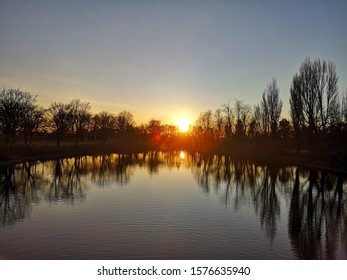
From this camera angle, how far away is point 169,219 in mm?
16234

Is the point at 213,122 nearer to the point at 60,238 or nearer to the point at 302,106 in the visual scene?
the point at 302,106

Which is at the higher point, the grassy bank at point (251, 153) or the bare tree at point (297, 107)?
the bare tree at point (297, 107)

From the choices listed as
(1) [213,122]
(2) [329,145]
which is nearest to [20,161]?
(2) [329,145]

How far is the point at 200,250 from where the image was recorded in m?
11.9

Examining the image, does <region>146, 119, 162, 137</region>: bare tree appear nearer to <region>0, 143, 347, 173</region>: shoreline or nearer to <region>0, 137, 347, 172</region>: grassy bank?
<region>0, 137, 347, 172</region>: grassy bank

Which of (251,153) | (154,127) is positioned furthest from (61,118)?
(154,127)

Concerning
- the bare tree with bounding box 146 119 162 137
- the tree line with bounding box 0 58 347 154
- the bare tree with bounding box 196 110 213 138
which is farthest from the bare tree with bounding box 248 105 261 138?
the bare tree with bounding box 146 119 162 137

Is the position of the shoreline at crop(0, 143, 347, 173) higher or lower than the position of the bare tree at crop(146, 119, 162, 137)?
lower

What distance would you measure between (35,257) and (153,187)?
1553cm

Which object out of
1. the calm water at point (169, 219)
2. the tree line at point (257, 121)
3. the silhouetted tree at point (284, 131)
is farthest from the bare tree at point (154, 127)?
the calm water at point (169, 219)

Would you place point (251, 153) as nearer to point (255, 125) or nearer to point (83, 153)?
point (255, 125)

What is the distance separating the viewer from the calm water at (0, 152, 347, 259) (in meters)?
11.8

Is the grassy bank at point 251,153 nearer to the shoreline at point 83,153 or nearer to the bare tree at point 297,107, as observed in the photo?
the shoreline at point 83,153

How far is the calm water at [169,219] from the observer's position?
463 inches
